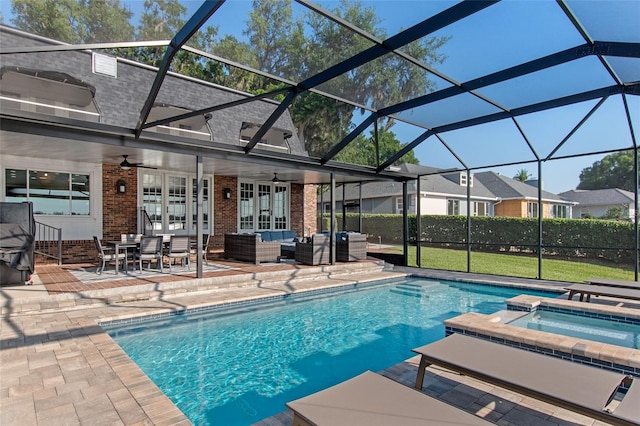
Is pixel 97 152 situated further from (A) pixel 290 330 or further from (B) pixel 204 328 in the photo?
(A) pixel 290 330

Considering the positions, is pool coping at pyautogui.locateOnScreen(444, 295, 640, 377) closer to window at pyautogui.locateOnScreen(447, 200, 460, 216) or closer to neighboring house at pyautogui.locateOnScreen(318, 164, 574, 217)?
neighboring house at pyautogui.locateOnScreen(318, 164, 574, 217)

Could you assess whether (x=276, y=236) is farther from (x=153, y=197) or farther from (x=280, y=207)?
(x=153, y=197)

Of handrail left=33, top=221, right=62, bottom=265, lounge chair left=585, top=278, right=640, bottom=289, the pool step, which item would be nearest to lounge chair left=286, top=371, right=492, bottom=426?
the pool step

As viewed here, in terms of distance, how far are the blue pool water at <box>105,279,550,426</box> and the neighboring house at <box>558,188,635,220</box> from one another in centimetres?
2912

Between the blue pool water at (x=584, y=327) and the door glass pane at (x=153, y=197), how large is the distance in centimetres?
994

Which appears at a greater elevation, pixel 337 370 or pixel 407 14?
pixel 407 14

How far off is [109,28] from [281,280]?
6.01 m

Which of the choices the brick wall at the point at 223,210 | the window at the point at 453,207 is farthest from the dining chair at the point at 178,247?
the window at the point at 453,207

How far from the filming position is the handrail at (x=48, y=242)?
30.0 ft

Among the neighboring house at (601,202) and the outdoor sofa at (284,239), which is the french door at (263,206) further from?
the neighboring house at (601,202)

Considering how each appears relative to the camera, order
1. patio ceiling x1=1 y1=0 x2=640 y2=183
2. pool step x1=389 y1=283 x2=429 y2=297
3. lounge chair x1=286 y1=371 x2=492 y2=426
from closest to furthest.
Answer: lounge chair x1=286 y1=371 x2=492 y2=426, patio ceiling x1=1 y1=0 x2=640 y2=183, pool step x1=389 y1=283 x2=429 y2=297

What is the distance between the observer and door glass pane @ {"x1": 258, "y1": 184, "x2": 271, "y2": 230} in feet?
45.9

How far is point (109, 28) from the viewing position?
17.9 feet

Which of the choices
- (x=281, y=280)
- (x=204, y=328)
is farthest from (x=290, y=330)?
(x=281, y=280)
